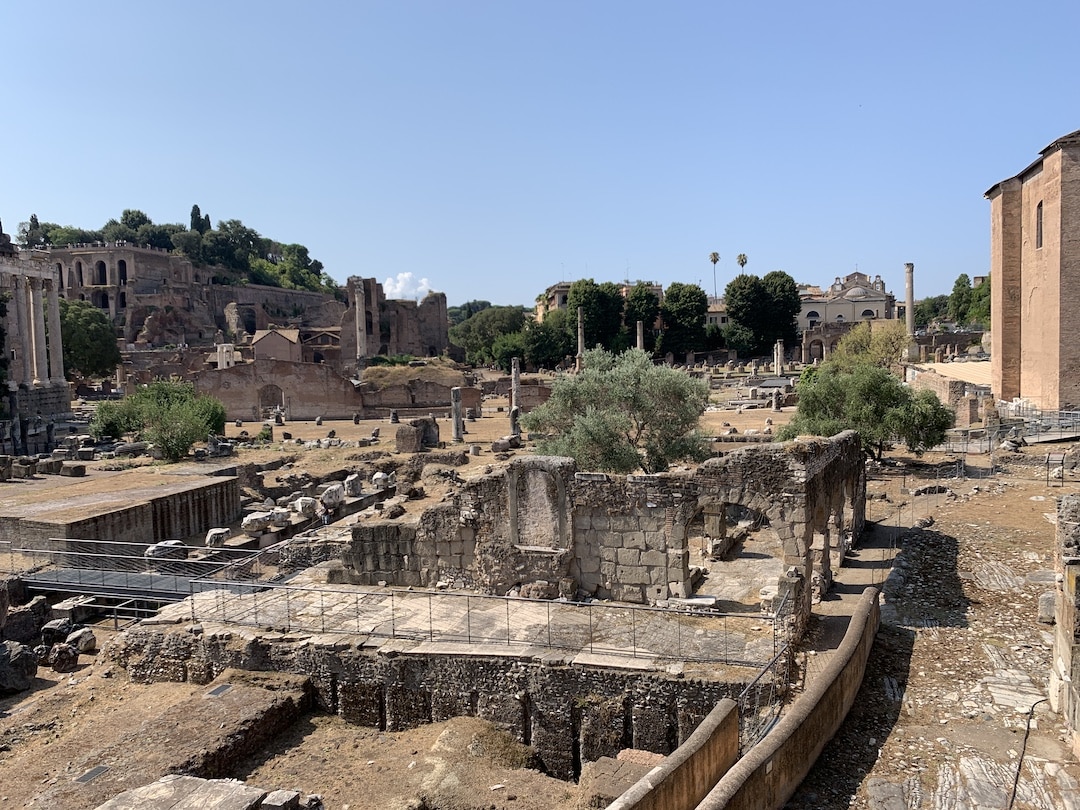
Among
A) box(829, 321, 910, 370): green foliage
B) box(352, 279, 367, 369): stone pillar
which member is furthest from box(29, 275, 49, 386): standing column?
box(829, 321, 910, 370): green foliage

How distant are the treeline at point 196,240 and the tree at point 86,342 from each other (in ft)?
141

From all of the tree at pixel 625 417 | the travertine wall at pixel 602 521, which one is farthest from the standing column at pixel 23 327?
the travertine wall at pixel 602 521

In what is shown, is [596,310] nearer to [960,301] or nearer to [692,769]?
[960,301]

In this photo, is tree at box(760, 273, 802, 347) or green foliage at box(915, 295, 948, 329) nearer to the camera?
tree at box(760, 273, 802, 347)

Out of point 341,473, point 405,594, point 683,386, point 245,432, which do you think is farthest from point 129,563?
point 245,432

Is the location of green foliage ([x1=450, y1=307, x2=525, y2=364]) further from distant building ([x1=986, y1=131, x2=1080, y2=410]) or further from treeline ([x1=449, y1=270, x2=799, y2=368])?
distant building ([x1=986, y1=131, x2=1080, y2=410])

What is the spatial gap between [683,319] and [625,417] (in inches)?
2345

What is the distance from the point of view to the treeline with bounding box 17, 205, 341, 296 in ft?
371

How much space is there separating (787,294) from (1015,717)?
75.9 metres

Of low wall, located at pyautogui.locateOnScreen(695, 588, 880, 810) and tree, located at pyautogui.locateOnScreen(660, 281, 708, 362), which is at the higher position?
tree, located at pyautogui.locateOnScreen(660, 281, 708, 362)

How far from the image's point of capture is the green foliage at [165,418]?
33344mm

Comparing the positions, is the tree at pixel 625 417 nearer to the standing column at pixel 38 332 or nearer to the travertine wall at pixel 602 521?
the travertine wall at pixel 602 521

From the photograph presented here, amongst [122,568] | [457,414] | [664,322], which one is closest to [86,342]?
[457,414]

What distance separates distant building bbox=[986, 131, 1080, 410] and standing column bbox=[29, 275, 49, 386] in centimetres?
5292
